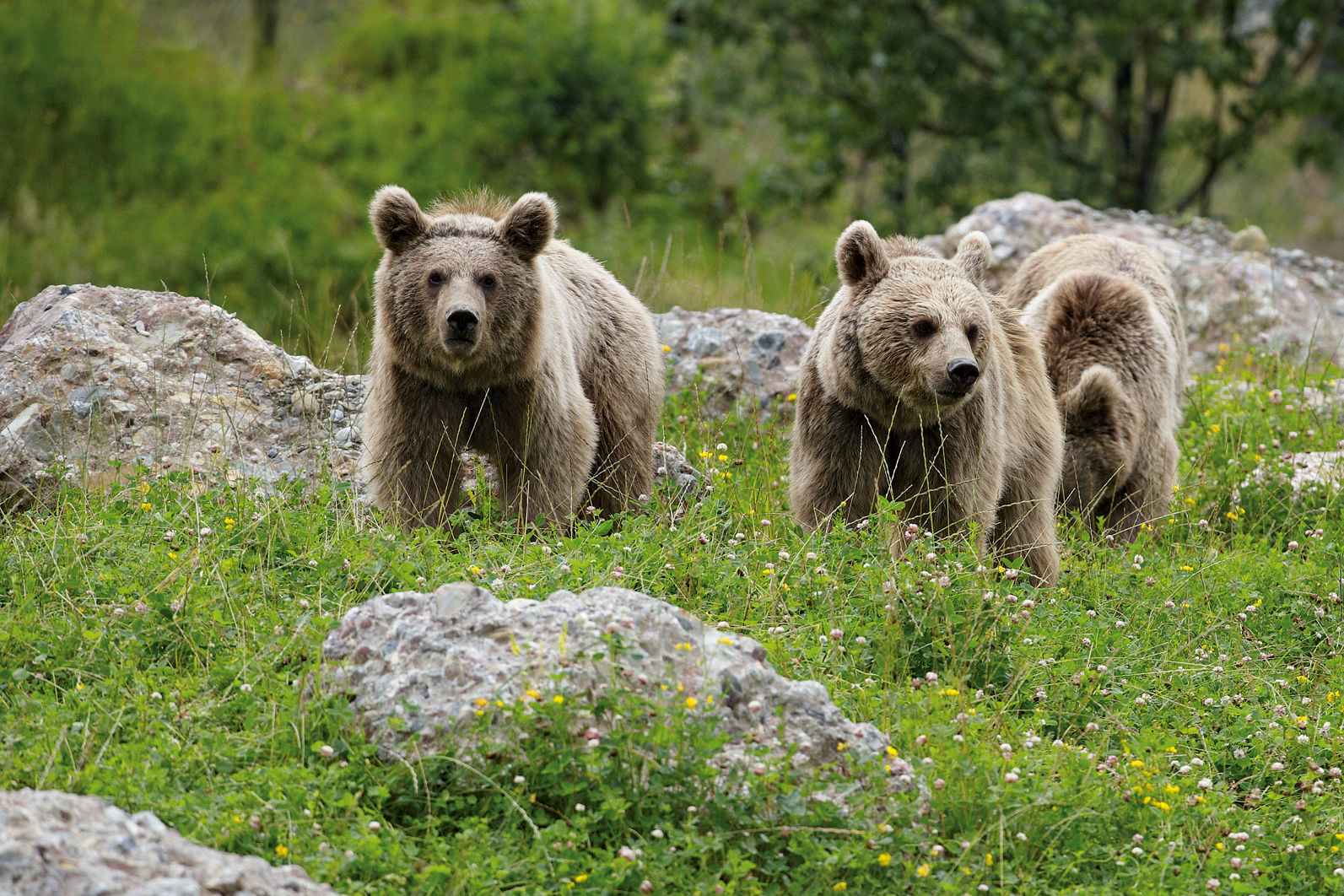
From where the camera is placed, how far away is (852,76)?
16047 millimetres

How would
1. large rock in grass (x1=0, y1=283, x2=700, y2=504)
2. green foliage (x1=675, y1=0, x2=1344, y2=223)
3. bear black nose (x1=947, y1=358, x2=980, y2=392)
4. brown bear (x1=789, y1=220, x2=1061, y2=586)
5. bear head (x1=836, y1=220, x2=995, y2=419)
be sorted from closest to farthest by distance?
bear black nose (x1=947, y1=358, x2=980, y2=392) < bear head (x1=836, y1=220, x2=995, y2=419) < brown bear (x1=789, y1=220, x2=1061, y2=586) < large rock in grass (x1=0, y1=283, x2=700, y2=504) < green foliage (x1=675, y1=0, x2=1344, y2=223)

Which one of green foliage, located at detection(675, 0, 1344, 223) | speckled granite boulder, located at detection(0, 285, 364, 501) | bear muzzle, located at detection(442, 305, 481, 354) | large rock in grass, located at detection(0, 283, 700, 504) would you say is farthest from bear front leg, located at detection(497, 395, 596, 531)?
green foliage, located at detection(675, 0, 1344, 223)

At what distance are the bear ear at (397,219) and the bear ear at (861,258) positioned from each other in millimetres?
1886

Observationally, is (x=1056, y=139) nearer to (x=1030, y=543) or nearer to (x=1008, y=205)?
(x=1008, y=205)

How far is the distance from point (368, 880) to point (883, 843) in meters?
1.38

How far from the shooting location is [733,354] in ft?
28.4

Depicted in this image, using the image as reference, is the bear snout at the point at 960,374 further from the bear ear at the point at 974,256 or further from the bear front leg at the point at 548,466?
the bear front leg at the point at 548,466

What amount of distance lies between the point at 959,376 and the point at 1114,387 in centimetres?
235

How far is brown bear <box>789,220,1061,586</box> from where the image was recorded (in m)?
5.62

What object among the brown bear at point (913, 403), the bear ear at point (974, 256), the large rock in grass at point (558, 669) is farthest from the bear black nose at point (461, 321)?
the bear ear at point (974, 256)

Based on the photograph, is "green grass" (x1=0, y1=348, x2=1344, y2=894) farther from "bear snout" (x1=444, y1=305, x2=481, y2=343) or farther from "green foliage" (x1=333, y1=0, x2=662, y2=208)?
"green foliage" (x1=333, y1=0, x2=662, y2=208)

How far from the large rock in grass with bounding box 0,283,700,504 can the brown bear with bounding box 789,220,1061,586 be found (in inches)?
41.3

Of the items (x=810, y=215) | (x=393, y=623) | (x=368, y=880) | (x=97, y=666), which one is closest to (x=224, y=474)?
(x=97, y=666)

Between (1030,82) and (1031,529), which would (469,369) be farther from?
(1030,82)
